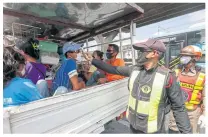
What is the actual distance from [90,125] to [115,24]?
1.80m

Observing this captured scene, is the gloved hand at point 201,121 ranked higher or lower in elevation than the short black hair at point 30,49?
lower

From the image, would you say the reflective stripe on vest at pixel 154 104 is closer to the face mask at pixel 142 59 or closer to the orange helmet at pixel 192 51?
the face mask at pixel 142 59

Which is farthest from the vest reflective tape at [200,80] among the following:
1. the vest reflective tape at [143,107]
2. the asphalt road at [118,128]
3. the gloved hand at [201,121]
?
the asphalt road at [118,128]

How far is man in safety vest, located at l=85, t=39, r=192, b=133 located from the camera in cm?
141

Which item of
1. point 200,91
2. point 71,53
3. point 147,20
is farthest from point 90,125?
point 147,20

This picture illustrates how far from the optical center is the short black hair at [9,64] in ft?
3.74

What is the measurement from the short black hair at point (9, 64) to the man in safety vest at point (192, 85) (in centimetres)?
193

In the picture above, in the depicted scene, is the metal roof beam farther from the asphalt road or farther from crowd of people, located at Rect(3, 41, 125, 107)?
the asphalt road

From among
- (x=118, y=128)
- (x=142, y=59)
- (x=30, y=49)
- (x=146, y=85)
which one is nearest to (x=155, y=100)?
(x=146, y=85)

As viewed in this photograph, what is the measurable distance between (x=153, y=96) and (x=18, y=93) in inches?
45.3

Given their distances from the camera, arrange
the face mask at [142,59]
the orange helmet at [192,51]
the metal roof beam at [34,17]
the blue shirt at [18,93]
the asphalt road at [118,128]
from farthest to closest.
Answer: the asphalt road at [118,128], the orange helmet at [192,51], the metal roof beam at [34,17], the face mask at [142,59], the blue shirt at [18,93]

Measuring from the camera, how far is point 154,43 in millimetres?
1530

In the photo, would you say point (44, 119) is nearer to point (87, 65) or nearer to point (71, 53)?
point (71, 53)

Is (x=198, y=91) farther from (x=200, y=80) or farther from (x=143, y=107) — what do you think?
(x=143, y=107)
